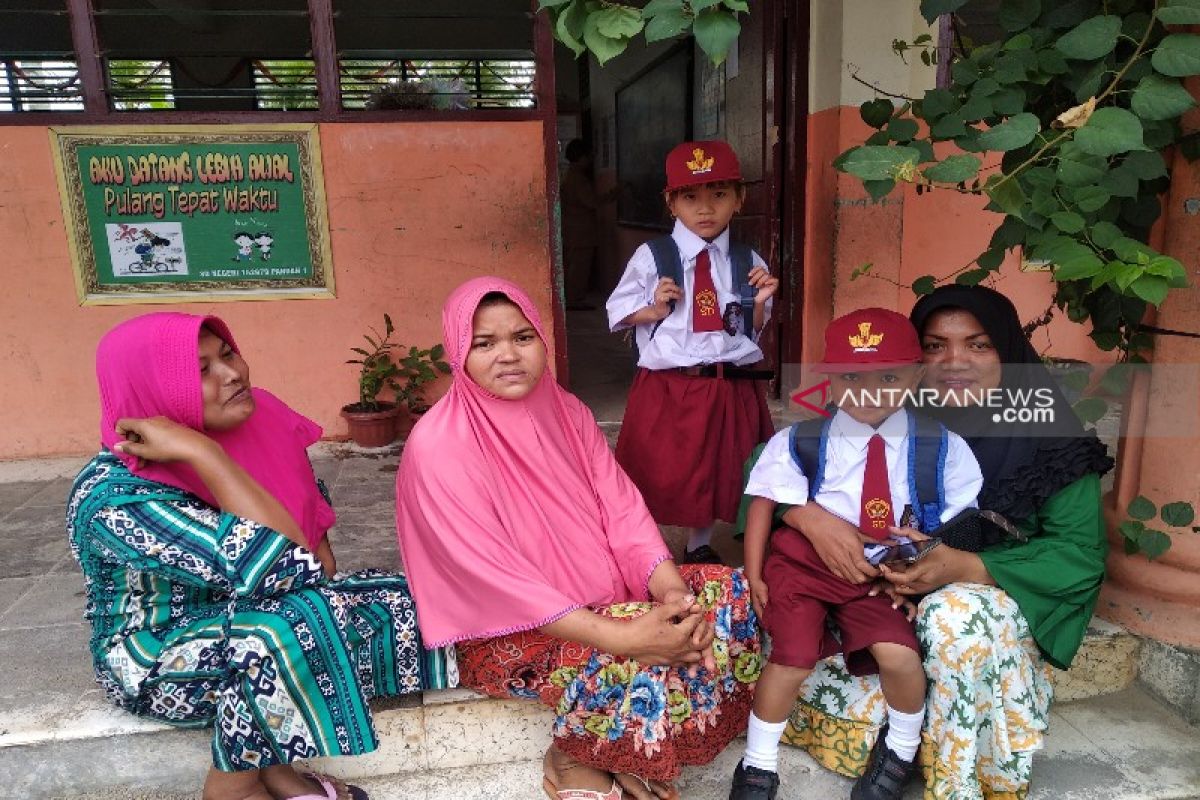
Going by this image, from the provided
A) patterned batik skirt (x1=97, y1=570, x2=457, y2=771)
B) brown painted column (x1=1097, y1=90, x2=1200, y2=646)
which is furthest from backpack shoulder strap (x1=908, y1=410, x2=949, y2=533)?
patterned batik skirt (x1=97, y1=570, x2=457, y2=771)

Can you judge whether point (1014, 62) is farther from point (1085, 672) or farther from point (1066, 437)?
point (1085, 672)

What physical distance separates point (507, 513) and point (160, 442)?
0.80 meters

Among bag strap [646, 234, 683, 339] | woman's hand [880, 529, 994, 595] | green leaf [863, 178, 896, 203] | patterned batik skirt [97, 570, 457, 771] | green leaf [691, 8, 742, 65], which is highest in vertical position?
green leaf [691, 8, 742, 65]

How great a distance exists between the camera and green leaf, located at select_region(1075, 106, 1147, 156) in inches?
69.9

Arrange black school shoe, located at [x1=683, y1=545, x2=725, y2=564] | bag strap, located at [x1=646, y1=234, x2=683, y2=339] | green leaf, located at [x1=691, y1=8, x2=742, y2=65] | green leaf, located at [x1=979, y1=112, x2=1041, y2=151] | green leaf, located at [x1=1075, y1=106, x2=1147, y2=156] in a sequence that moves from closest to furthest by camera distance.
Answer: green leaf, located at [x1=691, y1=8, x2=742, y2=65], green leaf, located at [x1=1075, y1=106, x2=1147, y2=156], green leaf, located at [x1=979, y1=112, x2=1041, y2=151], bag strap, located at [x1=646, y1=234, x2=683, y2=339], black school shoe, located at [x1=683, y1=545, x2=725, y2=564]

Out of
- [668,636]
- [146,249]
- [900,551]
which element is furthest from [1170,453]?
[146,249]

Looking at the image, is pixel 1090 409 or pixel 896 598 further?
pixel 1090 409

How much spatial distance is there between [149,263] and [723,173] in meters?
3.00

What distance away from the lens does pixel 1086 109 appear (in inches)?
72.7

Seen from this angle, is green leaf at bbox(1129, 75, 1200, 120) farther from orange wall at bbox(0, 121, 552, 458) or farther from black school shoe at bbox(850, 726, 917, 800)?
orange wall at bbox(0, 121, 552, 458)

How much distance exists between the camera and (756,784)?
2.02 m

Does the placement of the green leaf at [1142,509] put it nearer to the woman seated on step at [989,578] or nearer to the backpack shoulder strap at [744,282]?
the woman seated on step at [989,578]

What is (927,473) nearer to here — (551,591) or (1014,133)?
(1014,133)

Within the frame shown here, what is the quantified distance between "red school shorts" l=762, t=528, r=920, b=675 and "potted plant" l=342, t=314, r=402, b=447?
2.72m
